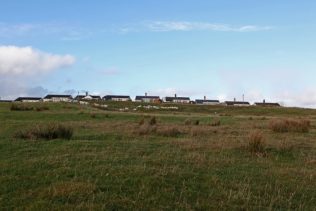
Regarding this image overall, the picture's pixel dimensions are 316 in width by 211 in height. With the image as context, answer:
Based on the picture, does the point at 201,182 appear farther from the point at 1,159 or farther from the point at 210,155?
the point at 1,159

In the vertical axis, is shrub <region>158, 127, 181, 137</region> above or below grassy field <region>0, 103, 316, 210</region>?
above

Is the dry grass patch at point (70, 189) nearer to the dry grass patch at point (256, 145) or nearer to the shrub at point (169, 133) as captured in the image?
the dry grass patch at point (256, 145)

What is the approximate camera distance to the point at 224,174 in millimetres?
11812

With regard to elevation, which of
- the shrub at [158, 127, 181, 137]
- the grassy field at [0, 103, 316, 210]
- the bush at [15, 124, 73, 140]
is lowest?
the grassy field at [0, 103, 316, 210]

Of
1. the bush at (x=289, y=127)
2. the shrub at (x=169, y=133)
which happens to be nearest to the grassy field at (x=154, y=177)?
the shrub at (x=169, y=133)

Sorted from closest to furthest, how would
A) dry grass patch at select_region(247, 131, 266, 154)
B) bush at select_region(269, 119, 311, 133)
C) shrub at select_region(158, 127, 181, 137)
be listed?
dry grass patch at select_region(247, 131, 266, 154)
shrub at select_region(158, 127, 181, 137)
bush at select_region(269, 119, 311, 133)

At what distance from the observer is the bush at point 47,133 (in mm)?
18953

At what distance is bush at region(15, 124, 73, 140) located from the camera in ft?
62.2

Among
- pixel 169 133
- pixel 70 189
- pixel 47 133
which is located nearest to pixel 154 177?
pixel 70 189

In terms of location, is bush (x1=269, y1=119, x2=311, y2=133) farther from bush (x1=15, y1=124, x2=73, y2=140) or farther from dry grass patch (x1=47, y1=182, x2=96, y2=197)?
dry grass patch (x1=47, y1=182, x2=96, y2=197)

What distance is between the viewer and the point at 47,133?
1922 cm

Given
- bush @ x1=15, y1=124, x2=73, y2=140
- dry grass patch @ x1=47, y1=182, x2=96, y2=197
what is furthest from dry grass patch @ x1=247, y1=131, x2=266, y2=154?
dry grass patch @ x1=47, y1=182, x2=96, y2=197

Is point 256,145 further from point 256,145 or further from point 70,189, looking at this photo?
point 70,189

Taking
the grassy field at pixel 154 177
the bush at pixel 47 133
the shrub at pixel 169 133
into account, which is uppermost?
the bush at pixel 47 133
